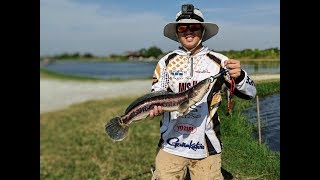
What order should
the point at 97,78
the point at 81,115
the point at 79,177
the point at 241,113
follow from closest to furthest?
the point at 241,113
the point at 79,177
the point at 81,115
the point at 97,78

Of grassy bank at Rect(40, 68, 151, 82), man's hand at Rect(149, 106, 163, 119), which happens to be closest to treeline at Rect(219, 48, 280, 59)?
man's hand at Rect(149, 106, 163, 119)

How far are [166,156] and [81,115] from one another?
9871 millimetres

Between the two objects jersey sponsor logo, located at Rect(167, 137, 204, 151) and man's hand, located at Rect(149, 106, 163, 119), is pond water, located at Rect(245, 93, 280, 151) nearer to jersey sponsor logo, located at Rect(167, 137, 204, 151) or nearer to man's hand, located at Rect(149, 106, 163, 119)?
jersey sponsor logo, located at Rect(167, 137, 204, 151)

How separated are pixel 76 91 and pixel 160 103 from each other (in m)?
13.9

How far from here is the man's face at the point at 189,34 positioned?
368 cm

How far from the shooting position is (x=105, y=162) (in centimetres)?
788

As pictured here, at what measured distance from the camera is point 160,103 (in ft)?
11.6

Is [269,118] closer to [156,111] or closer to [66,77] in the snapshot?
[156,111]

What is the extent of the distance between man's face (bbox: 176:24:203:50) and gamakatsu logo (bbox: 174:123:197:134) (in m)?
0.64

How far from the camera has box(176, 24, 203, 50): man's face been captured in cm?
368

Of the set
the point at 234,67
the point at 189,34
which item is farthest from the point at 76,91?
the point at 234,67
